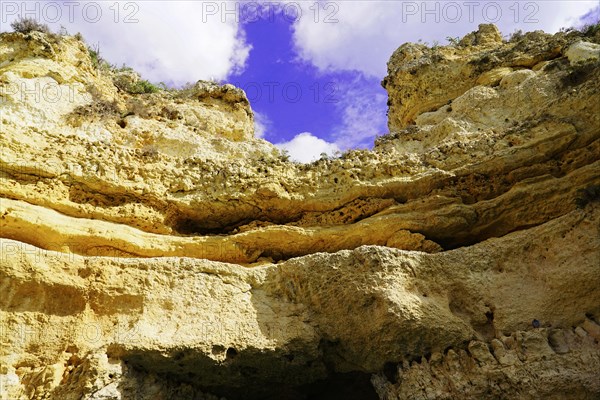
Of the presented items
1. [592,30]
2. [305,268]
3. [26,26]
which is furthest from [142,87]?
[592,30]

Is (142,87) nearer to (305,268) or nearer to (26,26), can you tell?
(26,26)

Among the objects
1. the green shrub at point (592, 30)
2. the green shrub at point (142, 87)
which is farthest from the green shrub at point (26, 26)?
the green shrub at point (592, 30)

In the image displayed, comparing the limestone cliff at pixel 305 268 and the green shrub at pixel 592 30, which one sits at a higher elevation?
the green shrub at pixel 592 30

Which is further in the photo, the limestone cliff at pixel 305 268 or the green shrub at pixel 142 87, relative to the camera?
the green shrub at pixel 142 87

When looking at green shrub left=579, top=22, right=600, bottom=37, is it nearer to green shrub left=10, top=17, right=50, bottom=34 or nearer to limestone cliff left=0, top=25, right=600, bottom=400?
limestone cliff left=0, top=25, right=600, bottom=400

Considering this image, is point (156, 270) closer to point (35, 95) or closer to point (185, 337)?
point (185, 337)

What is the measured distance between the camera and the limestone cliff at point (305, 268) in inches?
202

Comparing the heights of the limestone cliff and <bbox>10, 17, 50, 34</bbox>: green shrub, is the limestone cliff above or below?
below

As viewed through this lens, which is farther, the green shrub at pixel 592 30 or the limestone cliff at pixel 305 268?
the green shrub at pixel 592 30

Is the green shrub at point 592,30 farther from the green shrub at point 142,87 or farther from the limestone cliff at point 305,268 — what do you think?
the green shrub at point 142,87

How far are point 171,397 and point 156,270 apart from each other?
5.02ft

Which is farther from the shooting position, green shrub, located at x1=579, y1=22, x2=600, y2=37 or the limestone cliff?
green shrub, located at x1=579, y1=22, x2=600, y2=37

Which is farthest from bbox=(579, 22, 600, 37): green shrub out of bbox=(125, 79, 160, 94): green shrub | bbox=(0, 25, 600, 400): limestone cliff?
bbox=(125, 79, 160, 94): green shrub

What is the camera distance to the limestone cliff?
5121 millimetres
